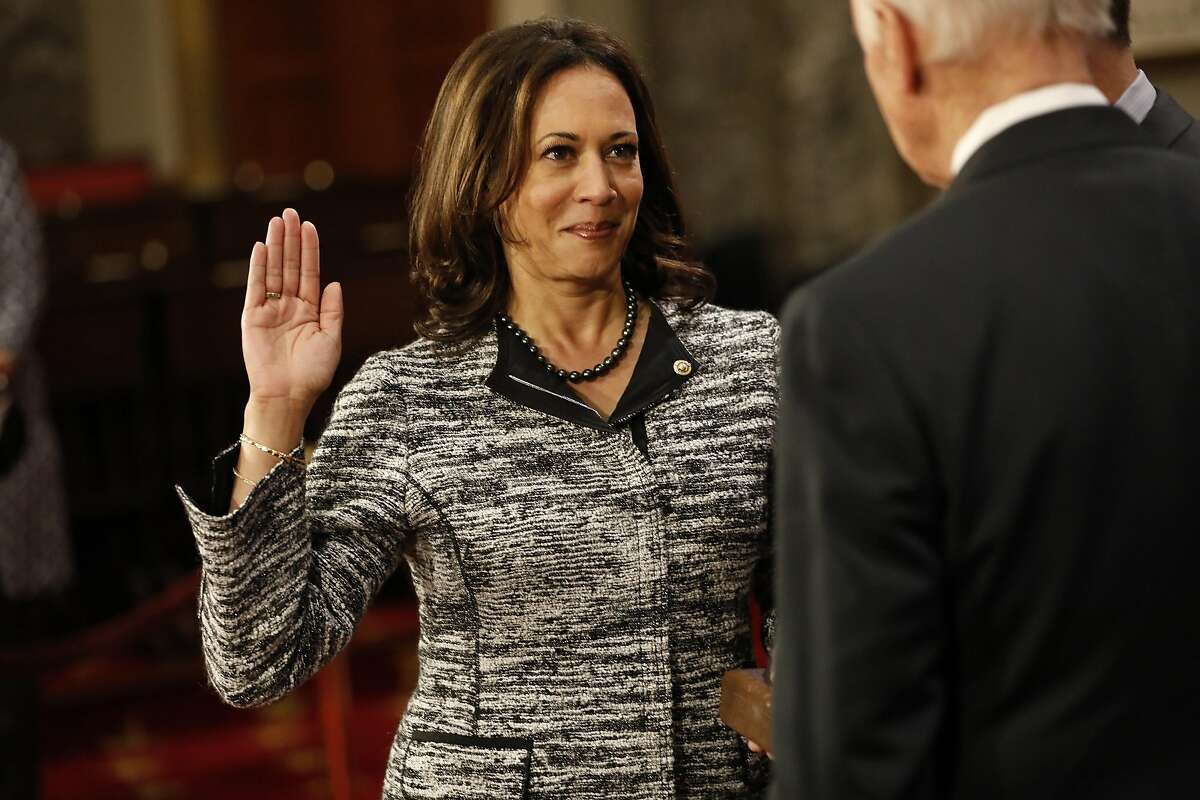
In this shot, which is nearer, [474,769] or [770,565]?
[474,769]

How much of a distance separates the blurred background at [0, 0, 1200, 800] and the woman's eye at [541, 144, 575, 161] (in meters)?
0.29

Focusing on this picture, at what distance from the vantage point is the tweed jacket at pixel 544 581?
6.23ft

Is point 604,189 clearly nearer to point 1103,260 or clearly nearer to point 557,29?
point 557,29

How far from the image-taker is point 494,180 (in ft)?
6.65

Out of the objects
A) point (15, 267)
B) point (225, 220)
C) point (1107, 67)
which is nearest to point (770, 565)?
point (1107, 67)

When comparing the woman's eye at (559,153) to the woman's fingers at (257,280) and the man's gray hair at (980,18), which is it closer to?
the woman's fingers at (257,280)

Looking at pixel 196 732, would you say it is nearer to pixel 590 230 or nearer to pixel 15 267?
pixel 15 267

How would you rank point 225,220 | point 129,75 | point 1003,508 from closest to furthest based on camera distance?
point 1003,508, point 225,220, point 129,75

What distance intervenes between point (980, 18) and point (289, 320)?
0.97 metres

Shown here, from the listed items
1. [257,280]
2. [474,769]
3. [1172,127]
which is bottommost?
[474,769]

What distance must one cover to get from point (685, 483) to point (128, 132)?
797 centimetres

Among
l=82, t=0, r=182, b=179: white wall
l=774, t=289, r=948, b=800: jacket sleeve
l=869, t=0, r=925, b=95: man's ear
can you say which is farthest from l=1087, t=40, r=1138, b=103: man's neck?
l=82, t=0, r=182, b=179: white wall

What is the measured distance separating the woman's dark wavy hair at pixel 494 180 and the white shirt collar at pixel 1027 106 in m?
0.84

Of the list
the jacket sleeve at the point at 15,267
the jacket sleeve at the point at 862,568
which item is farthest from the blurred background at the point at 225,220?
the jacket sleeve at the point at 862,568
